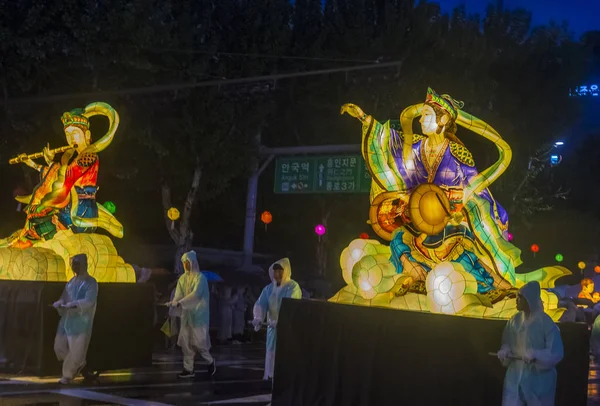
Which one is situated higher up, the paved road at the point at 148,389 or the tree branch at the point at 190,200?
the tree branch at the point at 190,200

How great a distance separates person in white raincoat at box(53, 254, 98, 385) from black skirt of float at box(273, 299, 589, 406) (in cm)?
300

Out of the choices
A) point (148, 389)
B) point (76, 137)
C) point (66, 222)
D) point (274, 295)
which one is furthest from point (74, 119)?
point (148, 389)

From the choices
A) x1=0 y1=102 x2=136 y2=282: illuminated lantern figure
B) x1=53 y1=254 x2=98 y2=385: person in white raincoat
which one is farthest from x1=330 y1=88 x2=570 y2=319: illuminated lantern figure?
x1=0 y1=102 x2=136 y2=282: illuminated lantern figure

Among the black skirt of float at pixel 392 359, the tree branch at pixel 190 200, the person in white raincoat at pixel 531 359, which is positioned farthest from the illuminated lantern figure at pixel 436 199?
the tree branch at pixel 190 200

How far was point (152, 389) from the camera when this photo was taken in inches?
417

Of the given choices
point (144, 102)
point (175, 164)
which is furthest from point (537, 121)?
point (144, 102)

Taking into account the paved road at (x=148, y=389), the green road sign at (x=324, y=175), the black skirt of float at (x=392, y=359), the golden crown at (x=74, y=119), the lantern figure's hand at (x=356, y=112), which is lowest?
the paved road at (x=148, y=389)

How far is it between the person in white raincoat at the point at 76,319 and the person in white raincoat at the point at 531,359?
19.2 ft

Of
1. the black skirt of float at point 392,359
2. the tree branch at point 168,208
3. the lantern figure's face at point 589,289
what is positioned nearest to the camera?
the black skirt of float at point 392,359

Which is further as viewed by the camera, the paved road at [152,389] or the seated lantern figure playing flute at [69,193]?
the seated lantern figure playing flute at [69,193]

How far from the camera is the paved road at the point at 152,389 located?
9578 mm

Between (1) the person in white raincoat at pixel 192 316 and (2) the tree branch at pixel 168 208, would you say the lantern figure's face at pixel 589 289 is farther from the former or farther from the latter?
(1) the person in white raincoat at pixel 192 316

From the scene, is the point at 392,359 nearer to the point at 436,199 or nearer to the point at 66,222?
the point at 436,199

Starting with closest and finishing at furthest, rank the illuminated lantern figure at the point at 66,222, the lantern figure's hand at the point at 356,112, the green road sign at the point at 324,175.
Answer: the lantern figure's hand at the point at 356,112 → the illuminated lantern figure at the point at 66,222 → the green road sign at the point at 324,175
